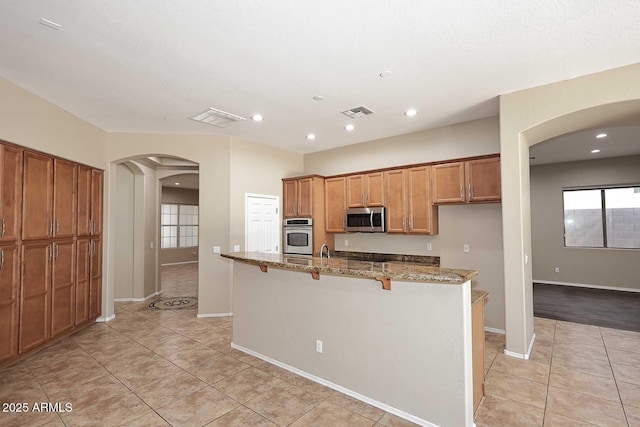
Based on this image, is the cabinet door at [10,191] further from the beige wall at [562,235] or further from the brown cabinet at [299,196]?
the beige wall at [562,235]

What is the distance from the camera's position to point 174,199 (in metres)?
12.2

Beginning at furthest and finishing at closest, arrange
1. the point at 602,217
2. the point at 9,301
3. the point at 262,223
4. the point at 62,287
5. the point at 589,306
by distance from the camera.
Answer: the point at 602,217
the point at 262,223
the point at 589,306
the point at 62,287
the point at 9,301

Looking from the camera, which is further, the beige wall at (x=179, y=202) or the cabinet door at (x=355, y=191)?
the beige wall at (x=179, y=202)

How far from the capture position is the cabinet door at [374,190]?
5.31 meters

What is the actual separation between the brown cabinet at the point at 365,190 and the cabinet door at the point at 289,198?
1.07 metres

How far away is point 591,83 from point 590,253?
579 cm

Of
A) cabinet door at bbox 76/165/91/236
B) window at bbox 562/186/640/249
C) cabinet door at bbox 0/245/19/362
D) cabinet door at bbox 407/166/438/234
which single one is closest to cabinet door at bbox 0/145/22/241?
cabinet door at bbox 0/245/19/362

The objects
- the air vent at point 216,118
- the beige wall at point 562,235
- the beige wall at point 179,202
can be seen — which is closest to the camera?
the air vent at point 216,118

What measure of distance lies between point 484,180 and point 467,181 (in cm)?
22

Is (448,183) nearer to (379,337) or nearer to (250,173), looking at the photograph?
(379,337)

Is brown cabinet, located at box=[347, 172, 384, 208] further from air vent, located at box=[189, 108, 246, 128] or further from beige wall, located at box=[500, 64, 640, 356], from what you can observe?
air vent, located at box=[189, 108, 246, 128]

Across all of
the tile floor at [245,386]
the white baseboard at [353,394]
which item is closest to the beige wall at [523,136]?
the tile floor at [245,386]

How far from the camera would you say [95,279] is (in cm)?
478

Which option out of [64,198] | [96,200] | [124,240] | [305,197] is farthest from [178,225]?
[64,198]
